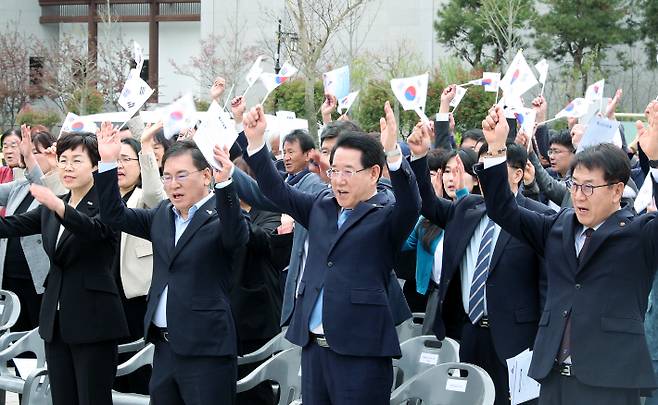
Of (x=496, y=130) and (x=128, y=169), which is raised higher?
(x=496, y=130)

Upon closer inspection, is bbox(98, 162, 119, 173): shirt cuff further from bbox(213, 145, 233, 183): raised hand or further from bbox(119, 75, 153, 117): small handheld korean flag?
bbox(119, 75, 153, 117): small handheld korean flag

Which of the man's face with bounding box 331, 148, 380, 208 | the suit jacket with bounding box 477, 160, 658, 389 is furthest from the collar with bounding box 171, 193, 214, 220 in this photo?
the suit jacket with bounding box 477, 160, 658, 389

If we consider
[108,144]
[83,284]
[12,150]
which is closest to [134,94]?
[12,150]

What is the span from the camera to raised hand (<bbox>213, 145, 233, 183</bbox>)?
15.8 ft

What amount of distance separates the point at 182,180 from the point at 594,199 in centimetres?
202

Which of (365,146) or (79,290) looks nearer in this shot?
(365,146)

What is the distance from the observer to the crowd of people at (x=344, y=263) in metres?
4.32

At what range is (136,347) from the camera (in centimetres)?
640

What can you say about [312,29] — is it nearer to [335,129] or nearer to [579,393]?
[335,129]

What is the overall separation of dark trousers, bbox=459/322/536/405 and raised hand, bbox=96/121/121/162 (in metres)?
2.15

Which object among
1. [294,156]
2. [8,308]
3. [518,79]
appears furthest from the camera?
[518,79]

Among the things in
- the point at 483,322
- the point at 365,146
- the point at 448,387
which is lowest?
the point at 448,387

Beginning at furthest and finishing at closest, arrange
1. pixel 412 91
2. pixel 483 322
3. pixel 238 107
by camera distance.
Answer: pixel 412 91
pixel 238 107
pixel 483 322

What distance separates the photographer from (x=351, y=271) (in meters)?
4.69
